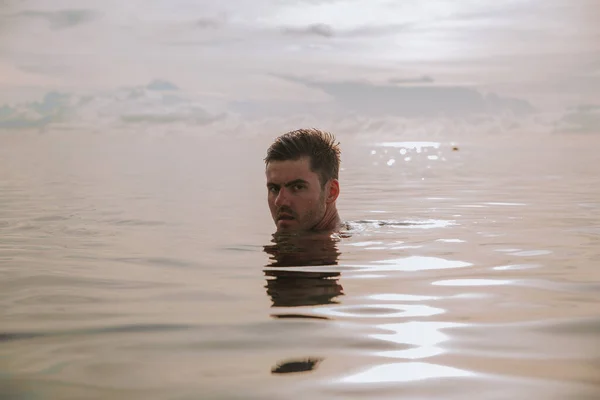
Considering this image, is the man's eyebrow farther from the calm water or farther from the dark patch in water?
the dark patch in water

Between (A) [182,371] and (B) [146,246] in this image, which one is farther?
(B) [146,246]

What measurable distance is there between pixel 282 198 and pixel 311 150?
0.69 metres

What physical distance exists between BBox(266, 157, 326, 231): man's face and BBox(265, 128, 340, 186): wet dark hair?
8 cm

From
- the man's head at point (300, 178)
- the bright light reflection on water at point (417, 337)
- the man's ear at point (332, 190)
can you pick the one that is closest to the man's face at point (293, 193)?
the man's head at point (300, 178)

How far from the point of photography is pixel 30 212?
13898 mm

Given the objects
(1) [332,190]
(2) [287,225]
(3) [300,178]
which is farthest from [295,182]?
(1) [332,190]

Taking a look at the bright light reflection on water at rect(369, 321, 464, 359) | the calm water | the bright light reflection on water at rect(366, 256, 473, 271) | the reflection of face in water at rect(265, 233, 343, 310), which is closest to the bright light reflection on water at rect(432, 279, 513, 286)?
the calm water

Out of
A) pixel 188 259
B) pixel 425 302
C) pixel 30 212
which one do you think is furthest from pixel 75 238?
pixel 425 302

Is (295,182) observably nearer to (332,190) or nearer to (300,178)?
(300,178)

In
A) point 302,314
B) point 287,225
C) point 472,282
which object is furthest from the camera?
point 287,225

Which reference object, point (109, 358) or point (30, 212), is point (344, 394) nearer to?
point (109, 358)

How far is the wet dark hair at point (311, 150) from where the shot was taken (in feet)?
27.7

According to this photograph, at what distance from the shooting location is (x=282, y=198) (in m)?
8.37

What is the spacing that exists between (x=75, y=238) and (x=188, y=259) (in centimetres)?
251
